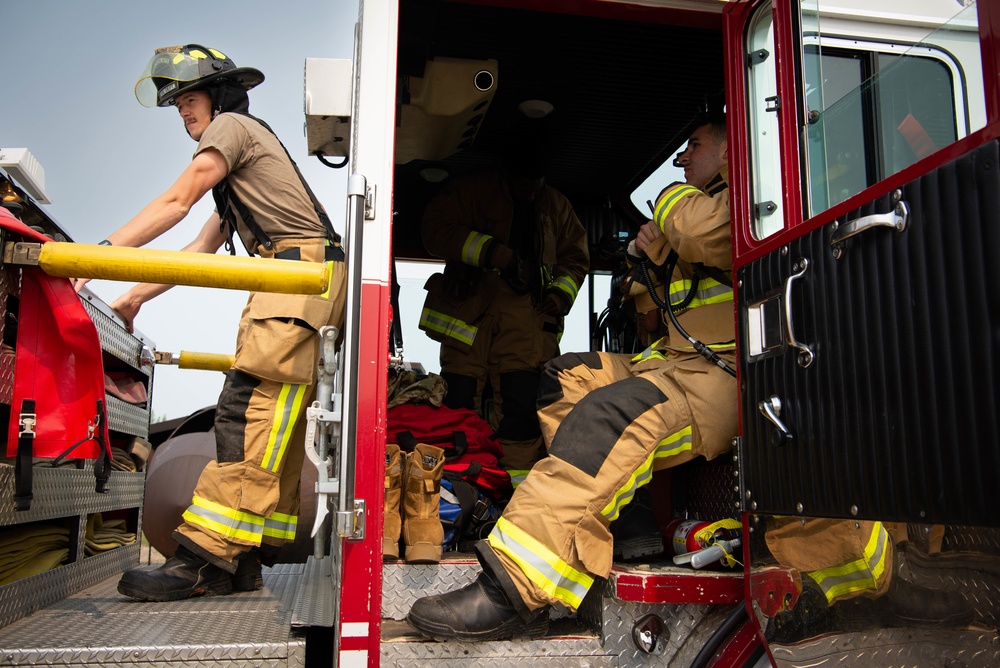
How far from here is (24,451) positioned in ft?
7.29

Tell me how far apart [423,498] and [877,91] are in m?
1.82

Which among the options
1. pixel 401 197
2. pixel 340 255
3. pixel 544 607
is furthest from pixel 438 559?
pixel 401 197

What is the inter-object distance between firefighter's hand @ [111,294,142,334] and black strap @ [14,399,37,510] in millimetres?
927

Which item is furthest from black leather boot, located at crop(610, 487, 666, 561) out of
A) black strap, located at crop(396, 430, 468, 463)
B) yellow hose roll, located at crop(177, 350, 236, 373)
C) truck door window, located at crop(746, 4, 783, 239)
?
yellow hose roll, located at crop(177, 350, 236, 373)

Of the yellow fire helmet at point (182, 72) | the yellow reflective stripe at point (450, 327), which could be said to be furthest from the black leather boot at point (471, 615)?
the yellow fire helmet at point (182, 72)

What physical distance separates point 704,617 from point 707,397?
0.61 m

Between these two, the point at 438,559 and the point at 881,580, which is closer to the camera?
the point at 881,580

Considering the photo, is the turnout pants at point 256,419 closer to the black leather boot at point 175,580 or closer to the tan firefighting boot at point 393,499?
the black leather boot at point 175,580

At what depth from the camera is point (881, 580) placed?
166 centimetres

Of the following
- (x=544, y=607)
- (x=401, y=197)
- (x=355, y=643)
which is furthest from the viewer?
(x=401, y=197)

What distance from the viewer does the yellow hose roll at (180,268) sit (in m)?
1.96

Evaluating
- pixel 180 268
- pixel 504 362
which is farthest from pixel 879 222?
pixel 504 362

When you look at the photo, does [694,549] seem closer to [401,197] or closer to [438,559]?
[438,559]

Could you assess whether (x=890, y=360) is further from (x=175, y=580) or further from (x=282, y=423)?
(x=175, y=580)
